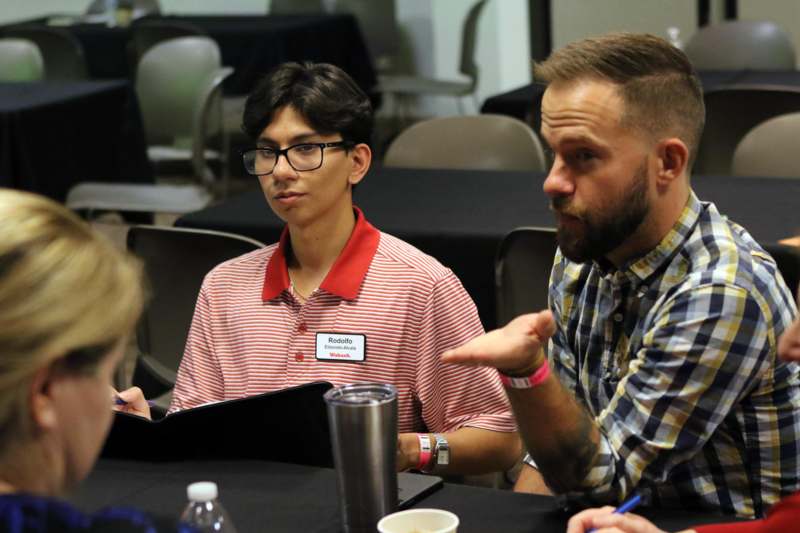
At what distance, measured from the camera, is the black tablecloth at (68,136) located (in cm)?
521

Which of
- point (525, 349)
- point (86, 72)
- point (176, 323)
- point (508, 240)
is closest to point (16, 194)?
point (525, 349)

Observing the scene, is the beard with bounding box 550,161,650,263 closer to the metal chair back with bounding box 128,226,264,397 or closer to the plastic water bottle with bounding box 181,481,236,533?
the plastic water bottle with bounding box 181,481,236,533

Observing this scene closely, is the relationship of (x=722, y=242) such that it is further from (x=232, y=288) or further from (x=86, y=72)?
(x=86, y=72)

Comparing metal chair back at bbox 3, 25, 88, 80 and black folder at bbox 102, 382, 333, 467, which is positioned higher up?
black folder at bbox 102, 382, 333, 467

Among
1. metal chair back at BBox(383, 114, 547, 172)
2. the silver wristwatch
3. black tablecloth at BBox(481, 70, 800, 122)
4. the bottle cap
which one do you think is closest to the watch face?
the silver wristwatch

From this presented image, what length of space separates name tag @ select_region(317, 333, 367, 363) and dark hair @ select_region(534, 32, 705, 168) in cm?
61

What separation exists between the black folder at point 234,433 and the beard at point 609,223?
428mm

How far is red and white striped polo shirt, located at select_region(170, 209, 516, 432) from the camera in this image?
2.17m

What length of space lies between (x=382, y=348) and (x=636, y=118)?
25.6 inches

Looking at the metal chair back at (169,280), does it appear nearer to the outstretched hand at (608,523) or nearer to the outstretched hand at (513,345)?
the outstretched hand at (513,345)

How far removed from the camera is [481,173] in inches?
147

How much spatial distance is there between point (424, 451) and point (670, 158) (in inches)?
24.6

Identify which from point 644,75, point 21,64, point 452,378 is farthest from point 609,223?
point 21,64

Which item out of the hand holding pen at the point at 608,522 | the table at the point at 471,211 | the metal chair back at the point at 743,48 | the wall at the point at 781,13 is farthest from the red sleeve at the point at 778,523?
the wall at the point at 781,13
